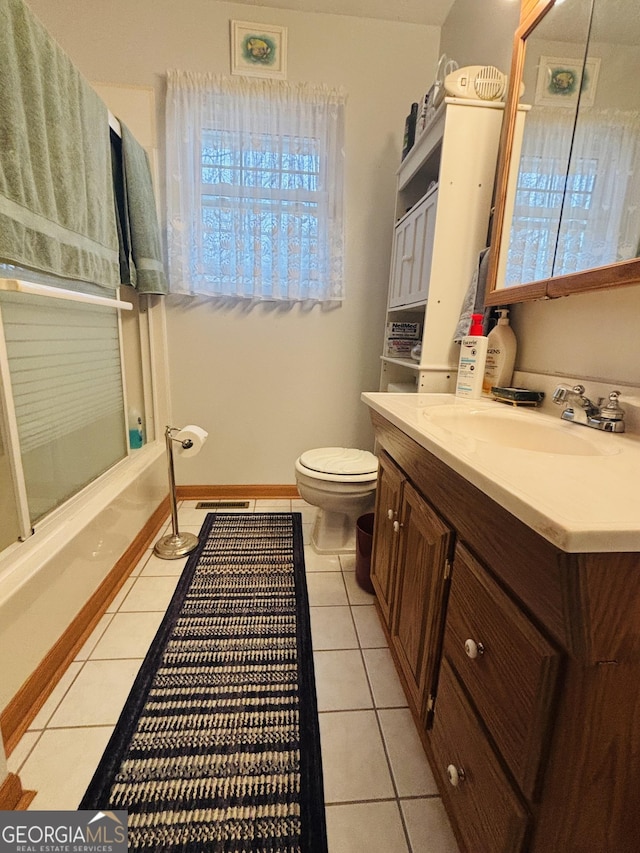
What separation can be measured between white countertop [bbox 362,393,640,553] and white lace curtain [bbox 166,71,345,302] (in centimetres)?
141

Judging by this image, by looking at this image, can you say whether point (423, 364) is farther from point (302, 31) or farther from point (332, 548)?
point (302, 31)

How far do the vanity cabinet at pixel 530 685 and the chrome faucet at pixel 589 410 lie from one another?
40 centimetres

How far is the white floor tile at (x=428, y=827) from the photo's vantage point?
0.78 metres

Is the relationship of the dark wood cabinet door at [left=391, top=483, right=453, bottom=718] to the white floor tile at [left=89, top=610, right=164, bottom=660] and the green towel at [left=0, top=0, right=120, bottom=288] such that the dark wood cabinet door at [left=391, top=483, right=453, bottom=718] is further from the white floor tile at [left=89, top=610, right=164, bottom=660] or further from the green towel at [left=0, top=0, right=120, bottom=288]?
the green towel at [left=0, top=0, right=120, bottom=288]

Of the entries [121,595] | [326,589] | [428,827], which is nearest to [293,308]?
[326,589]

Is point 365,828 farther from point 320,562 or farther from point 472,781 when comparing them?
point 320,562

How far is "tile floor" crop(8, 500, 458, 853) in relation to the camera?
32.1 inches

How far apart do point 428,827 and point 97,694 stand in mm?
891

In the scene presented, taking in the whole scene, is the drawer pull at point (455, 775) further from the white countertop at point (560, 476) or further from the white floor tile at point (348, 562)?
the white floor tile at point (348, 562)

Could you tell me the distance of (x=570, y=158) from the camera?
1.01 m

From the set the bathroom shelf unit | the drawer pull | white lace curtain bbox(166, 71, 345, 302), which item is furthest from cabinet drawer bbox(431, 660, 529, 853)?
white lace curtain bbox(166, 71, 345, 302)

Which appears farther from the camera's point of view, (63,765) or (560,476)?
(63,765)

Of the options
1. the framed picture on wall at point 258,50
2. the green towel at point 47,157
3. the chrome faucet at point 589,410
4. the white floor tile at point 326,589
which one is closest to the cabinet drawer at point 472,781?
the chrome faucet at point 589,410

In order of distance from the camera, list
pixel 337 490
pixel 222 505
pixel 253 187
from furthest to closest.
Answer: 1. pixel 222 505
2. pixel 253 187
3. pixel 337 490
